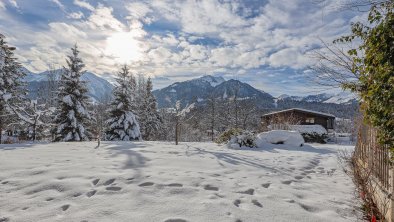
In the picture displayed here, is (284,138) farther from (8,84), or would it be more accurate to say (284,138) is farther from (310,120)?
(310,120)

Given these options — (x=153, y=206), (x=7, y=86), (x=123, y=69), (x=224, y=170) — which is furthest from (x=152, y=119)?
(x=153, y=206)

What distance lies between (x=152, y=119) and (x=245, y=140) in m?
22.4

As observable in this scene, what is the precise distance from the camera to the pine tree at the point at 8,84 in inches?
660

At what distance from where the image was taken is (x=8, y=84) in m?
18.5

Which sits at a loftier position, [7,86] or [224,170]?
[7,86]

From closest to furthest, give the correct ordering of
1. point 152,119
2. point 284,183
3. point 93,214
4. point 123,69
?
1. point 93,214
2. point 284,183
3. point 123,69
4. point 152,119

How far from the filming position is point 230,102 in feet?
147

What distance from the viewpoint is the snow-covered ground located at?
10.6ft

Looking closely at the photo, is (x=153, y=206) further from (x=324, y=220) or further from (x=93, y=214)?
(x=324, y=220)

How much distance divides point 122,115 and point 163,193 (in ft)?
65.9

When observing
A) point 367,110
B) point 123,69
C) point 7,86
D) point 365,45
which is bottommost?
point 367,110

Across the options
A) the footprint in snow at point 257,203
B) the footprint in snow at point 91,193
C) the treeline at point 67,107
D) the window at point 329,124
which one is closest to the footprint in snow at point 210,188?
A: the footprint in snow at point 257,203

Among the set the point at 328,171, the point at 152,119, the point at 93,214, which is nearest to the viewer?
the point at 93,214

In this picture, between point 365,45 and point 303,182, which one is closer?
point 365,45
